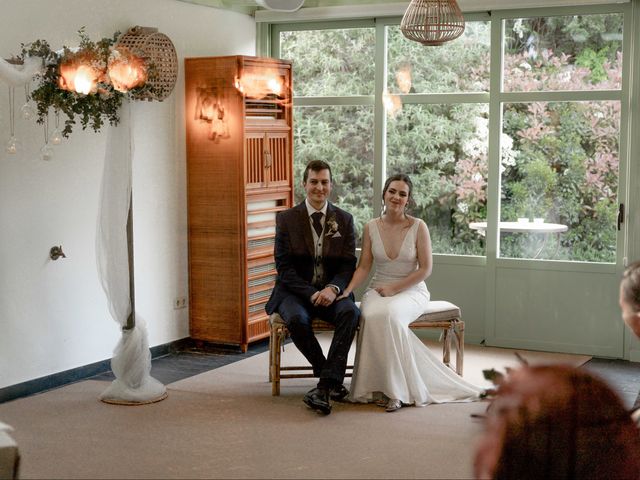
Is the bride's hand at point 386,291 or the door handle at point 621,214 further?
the door handle at point 621,214

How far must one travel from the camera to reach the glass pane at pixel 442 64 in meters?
6.72

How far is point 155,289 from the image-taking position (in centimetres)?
642

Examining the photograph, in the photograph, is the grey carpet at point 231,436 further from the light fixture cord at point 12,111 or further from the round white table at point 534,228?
the round white table at point 534,228

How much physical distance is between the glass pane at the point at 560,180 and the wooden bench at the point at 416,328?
52.9 inches

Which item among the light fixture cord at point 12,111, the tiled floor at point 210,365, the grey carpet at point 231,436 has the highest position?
the light fixture cord at point 12,111

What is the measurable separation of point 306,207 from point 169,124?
A: 55.3 inches

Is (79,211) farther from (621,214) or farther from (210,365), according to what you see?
(621,214)

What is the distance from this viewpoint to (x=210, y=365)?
20.2 ft

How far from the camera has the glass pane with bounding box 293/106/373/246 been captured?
23.6ft

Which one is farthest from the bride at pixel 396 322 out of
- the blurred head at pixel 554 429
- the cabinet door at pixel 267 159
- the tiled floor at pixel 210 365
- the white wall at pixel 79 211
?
the blurred head at pixel 554 429

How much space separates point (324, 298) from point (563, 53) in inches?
101

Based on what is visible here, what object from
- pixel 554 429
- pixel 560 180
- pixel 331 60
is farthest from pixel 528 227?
pixel 554 429

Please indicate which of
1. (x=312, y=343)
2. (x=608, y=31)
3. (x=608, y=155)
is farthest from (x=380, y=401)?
(x=608, y=31)

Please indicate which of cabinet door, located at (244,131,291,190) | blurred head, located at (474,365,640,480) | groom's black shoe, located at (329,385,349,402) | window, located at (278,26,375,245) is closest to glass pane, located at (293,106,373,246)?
window, located at (278,26,375,245)
